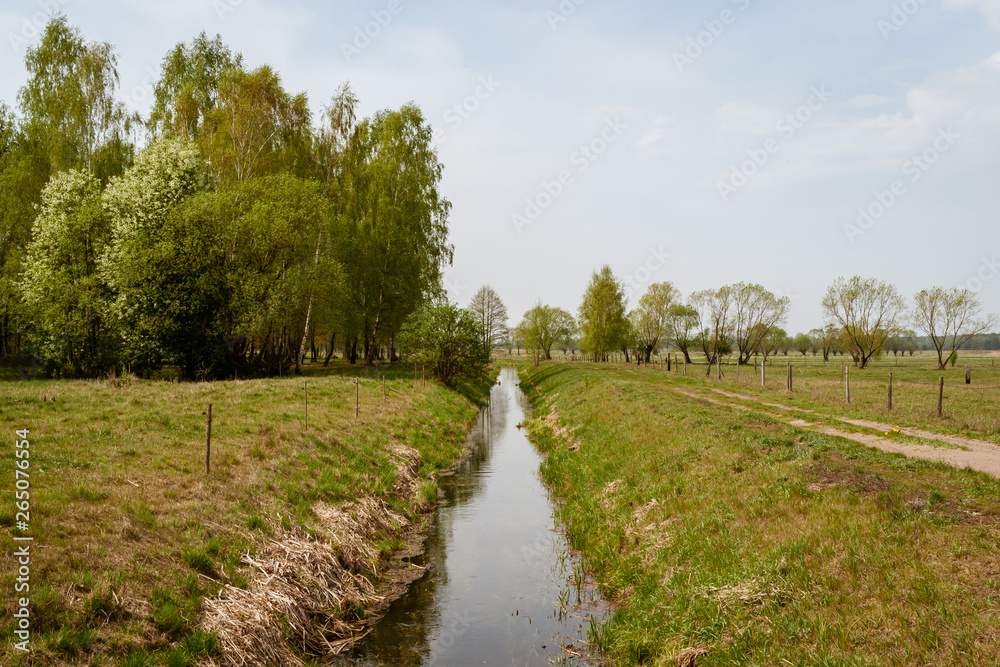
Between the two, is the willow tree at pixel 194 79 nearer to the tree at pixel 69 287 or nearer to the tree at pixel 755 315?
the tree at pixel 69 287

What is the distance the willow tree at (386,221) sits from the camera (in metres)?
46.8

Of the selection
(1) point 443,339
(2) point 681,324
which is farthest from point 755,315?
(1) point 443,339

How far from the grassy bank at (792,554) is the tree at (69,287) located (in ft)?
95.1

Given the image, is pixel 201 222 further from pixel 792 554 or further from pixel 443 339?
pixel 792 554

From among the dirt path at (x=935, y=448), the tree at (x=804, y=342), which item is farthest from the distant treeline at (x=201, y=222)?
the tree at (x=804, y=342)

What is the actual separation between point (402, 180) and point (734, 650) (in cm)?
4590

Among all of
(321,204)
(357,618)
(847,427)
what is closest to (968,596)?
(357,618)

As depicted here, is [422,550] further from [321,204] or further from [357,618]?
[321,204]

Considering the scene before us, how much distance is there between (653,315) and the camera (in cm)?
9938

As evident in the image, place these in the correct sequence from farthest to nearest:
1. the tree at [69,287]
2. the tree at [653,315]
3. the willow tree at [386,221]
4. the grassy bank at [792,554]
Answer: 1. the tree at [653,315]
2. the willow tree at [386,221]
3. the tree at [69,287]
4. the grassy bank at [792,554]

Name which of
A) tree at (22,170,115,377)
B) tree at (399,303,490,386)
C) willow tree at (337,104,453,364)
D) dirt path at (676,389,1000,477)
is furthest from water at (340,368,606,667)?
willow tree at (337,104,453,364)

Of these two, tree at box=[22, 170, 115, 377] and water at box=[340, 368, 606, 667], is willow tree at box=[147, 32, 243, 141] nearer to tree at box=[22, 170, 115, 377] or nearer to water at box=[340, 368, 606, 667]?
tree at box=[22, 170, 115, 377]

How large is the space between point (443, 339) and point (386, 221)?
11.7 metres

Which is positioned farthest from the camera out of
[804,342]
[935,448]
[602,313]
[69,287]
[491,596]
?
[804,342]
